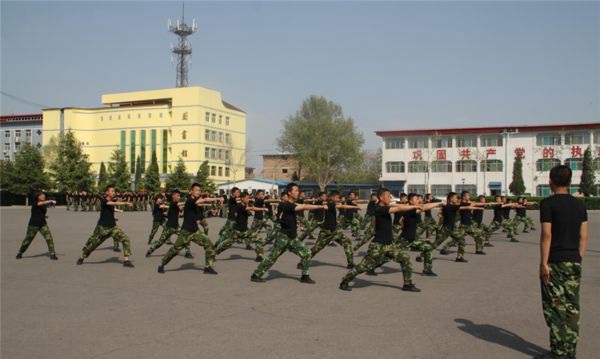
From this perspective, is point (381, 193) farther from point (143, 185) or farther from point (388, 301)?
point (143, 185)

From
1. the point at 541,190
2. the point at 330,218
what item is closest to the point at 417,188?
the point at 541,190

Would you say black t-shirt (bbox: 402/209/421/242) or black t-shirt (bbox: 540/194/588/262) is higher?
black t-shirt (bbox: 540/194/588/262)

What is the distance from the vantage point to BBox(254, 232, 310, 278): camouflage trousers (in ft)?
34.7

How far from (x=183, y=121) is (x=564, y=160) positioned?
51556mm

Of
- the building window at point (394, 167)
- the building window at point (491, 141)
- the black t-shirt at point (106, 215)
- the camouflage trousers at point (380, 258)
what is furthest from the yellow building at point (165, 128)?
the camouflage trousers at point (380, 258)

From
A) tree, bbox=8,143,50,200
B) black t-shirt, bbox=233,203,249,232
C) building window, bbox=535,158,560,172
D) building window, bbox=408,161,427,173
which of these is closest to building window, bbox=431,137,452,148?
building window, bbox=408,161,427,173

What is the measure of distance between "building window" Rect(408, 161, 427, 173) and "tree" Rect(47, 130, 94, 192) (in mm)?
42921

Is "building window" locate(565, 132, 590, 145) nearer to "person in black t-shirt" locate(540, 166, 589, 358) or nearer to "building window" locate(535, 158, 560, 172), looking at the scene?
"building window" locate(535, 158, 560, 172)

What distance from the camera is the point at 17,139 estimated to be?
327 feet

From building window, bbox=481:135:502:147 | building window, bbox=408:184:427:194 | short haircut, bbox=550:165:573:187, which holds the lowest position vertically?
building window, bbox=408:184:427:194

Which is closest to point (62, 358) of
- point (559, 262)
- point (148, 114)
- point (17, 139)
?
point (559, 262)

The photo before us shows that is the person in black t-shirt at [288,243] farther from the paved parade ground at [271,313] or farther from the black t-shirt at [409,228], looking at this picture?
the black t-shirt at [409,228]

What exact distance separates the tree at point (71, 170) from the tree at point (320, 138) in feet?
81.8

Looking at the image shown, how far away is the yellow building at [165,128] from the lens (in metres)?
79.2
